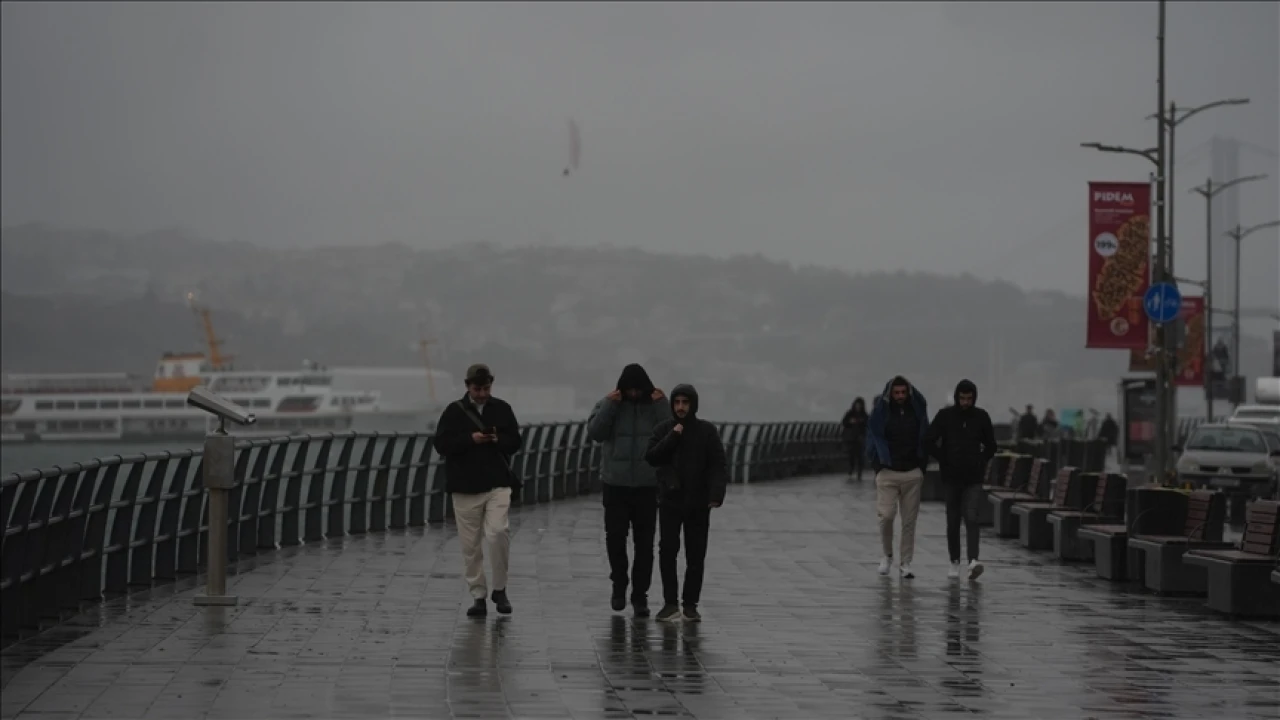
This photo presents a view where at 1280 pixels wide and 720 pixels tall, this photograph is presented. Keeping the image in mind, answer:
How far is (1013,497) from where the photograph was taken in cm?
2688

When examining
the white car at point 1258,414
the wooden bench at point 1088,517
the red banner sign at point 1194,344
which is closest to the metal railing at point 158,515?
the wooden bench at point 1088,517

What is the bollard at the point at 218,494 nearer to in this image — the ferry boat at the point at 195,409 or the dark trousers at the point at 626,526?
the dark trousers at the point at 626,526

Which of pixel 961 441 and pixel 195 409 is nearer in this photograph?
pixel 961 441

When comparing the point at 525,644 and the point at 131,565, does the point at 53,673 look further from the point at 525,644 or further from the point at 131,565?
the point at 131,565

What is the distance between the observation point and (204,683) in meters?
10.9

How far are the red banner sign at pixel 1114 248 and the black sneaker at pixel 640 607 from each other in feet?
80.8

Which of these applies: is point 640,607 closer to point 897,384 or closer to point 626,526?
point 626,526

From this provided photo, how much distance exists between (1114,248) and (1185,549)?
70.4ft

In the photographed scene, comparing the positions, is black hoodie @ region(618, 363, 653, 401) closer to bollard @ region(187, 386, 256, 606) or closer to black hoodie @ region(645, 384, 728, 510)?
black hoodie @ region(645, 384, 728, 510)

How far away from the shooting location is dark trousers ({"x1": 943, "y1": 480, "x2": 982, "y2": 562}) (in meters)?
19.3

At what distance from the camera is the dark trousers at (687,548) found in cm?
1497

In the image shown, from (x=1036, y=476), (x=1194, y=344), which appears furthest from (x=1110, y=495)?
(x=1194, y=344)

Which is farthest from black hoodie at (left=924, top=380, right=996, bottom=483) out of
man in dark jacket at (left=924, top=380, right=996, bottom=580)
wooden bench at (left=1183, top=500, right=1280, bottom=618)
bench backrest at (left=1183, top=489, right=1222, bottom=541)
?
wooden bench at (left=1183, top=500, right=1280, bottom=618)

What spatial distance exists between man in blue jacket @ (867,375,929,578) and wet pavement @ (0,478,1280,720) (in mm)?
680
